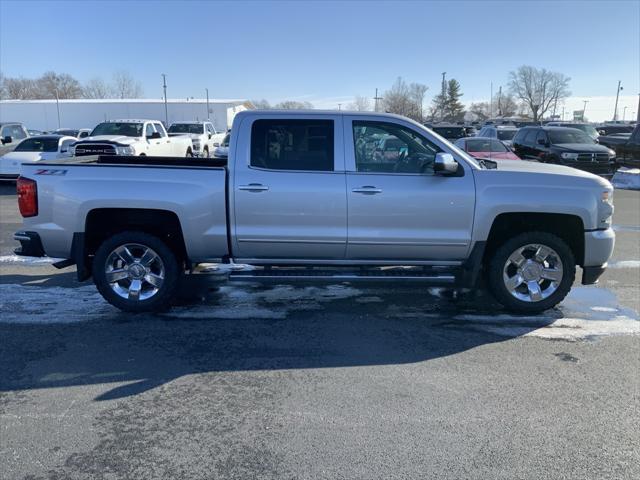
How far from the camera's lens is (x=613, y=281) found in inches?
259

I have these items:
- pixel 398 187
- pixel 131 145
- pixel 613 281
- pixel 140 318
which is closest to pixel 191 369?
pixel 140 318

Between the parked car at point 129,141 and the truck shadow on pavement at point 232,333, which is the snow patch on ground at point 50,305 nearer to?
the truck shadow on pavement at point 232,333

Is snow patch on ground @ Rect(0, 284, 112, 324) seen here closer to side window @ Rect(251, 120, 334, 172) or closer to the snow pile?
side window @ Rect(251, 120, 334, 172)

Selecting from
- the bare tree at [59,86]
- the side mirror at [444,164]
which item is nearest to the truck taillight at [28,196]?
the side mirror at [444,164]

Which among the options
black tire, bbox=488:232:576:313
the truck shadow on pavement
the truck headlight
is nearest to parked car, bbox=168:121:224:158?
the truck headlight

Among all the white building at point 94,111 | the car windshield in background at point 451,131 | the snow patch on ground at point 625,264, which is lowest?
the snow patch on ground at point 625,264

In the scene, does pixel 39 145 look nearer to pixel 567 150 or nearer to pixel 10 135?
pixel 10 135

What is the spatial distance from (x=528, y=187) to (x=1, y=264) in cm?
690

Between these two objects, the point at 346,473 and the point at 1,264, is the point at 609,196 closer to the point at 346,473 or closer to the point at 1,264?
the point at 346,473

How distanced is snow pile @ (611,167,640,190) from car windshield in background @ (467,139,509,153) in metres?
4.74

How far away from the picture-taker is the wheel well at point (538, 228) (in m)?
5.23

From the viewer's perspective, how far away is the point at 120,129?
1766 cm

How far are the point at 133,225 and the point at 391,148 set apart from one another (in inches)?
109

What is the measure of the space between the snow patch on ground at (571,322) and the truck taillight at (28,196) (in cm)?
436
